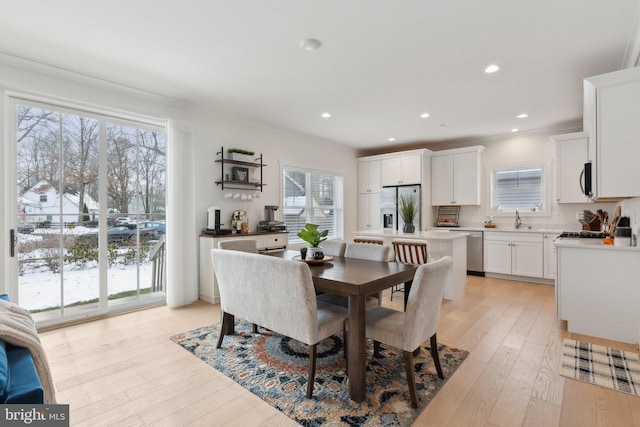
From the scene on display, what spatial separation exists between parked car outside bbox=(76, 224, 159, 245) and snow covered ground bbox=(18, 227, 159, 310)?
0.07 meters

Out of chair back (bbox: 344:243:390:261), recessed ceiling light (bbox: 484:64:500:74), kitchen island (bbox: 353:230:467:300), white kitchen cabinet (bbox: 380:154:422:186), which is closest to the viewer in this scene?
chair back (bbox: 344:243:390:261)

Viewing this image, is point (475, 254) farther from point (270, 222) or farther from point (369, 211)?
point (270, 222)

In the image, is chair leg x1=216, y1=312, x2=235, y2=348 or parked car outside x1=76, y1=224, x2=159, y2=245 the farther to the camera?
parked car outside x1=76, y1=224, x2=159, y2=245

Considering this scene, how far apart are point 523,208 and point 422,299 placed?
15.4ft

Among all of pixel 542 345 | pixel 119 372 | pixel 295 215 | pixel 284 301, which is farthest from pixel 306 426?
pixel 295 215

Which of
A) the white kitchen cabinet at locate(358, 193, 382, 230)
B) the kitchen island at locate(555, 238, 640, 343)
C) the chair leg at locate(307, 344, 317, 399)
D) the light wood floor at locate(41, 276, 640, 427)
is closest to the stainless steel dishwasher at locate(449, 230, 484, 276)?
the white kitchen cabinet at locate(358, 193, 382, 230)

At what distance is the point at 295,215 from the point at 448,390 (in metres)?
3.91

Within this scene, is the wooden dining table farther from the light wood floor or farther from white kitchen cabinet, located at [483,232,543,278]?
white kitchen cabinet, located at [483,232,543,278]

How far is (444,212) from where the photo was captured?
248 inches

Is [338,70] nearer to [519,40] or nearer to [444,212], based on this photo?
[519,40]

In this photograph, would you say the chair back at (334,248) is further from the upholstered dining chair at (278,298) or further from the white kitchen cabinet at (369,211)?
the white kitchen cabinet at (369,211)

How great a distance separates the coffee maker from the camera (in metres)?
4.69

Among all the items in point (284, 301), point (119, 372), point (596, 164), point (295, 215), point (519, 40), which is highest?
point (519, 40)

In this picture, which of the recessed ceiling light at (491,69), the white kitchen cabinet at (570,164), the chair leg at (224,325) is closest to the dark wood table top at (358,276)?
the chair leg at (224,325)
